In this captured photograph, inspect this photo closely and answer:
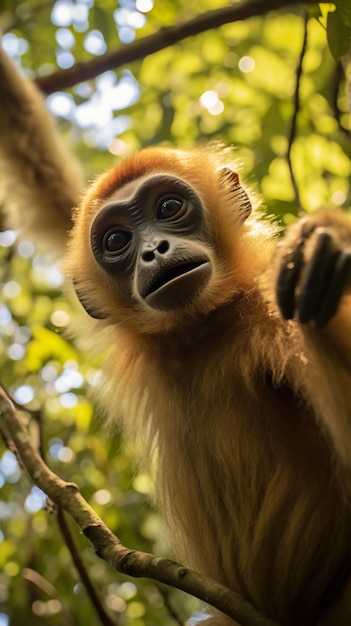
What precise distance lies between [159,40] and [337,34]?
1.90 metres

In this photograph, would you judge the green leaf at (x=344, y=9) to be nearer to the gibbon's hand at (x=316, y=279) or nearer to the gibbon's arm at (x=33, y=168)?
the gibbon's hand at (x=316, y=279)

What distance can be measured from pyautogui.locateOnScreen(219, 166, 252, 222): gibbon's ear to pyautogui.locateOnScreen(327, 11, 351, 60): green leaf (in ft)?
3.58

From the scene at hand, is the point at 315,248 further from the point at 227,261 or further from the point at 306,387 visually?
the point at 227,261

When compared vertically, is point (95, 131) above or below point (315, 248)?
below

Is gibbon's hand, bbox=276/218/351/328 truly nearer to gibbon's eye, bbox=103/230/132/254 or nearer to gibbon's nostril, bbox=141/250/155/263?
gibbon's nostril, bbox=141/250/155/263

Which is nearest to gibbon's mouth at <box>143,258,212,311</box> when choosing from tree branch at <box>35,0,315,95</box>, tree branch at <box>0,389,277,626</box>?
tree branch at <box>0,389,277,626</box>

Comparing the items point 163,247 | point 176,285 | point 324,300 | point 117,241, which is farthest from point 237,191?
point 324,300

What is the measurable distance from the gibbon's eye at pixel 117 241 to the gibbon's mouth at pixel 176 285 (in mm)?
536

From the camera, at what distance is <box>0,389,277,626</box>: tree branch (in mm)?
2527

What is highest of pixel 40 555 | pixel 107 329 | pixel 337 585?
pixel 107 329

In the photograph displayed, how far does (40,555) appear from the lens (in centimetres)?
606

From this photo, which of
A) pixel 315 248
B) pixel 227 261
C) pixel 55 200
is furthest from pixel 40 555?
pixel 315 248

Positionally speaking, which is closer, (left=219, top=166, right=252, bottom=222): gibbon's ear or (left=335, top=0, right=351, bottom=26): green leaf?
(left=335, top=0, right=351, bottom=26): green leaf

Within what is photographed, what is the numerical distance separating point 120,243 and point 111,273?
180 mm
